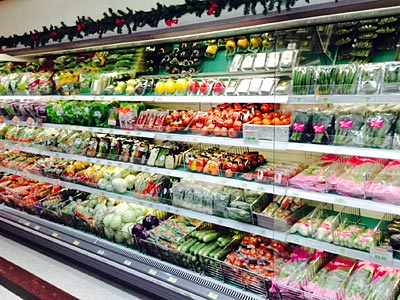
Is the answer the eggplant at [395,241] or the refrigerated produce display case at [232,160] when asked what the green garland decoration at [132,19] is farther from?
the eggplant at [395,241]

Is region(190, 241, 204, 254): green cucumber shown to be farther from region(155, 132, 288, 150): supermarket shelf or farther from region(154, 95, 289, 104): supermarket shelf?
region(154, 95, 289, 104): supermarket shelf

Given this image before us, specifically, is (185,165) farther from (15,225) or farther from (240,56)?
(15,225)

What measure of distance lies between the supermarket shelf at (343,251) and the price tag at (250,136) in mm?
637

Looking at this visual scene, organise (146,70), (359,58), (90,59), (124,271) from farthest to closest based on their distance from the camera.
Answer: (90,59) → (146,70) → (124,271) → (359,58)

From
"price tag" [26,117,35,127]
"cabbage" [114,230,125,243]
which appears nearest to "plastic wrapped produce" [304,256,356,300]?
"cabbage" [114,230,125,243]

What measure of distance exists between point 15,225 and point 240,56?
303 cm

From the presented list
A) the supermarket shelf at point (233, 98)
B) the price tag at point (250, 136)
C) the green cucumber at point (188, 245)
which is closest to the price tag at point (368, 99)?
the supermarket shelf at point (233, 98)

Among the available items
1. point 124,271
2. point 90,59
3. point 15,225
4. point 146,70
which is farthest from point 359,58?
point 15,225

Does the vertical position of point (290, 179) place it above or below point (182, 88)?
below

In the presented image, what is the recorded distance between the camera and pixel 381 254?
6.03ft

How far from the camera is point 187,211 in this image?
2.74 metres

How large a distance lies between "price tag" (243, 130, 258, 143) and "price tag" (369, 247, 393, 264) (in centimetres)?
90

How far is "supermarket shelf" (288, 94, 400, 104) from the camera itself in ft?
5.61

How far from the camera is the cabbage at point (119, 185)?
326 centimetres
